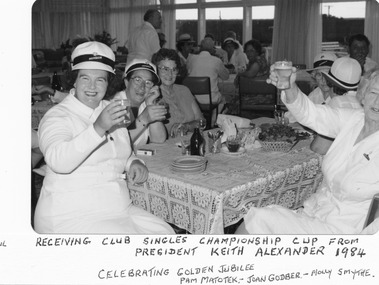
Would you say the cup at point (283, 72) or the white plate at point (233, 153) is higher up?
the cup at point (283, 72)

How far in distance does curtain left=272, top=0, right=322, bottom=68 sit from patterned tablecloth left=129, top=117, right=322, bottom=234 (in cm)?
743

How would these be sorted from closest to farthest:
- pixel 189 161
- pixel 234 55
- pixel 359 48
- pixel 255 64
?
pixel 189 161, pixel 359 48, pixel 255 64, pixel 234 55

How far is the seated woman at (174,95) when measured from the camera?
11.1 ft

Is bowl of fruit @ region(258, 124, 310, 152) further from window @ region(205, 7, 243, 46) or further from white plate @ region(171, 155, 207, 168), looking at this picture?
window @ region(205, 7, 243, 46)

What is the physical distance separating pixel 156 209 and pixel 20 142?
0.93m

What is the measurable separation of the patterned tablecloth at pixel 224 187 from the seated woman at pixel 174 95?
2.62 ft

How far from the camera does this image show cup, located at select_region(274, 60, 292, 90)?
5.97ft

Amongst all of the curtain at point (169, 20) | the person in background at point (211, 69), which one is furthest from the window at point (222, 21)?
the person in background at point (211, 69)

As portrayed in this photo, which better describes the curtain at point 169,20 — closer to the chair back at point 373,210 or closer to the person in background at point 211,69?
the person in background at point 211,69

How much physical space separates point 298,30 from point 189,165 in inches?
319

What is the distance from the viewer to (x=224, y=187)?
6.63 feet

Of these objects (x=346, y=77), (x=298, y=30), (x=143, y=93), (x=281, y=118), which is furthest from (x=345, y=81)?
(x=298, y=30)

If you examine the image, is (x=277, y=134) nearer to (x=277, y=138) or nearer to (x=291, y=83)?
(x=277, y=138)

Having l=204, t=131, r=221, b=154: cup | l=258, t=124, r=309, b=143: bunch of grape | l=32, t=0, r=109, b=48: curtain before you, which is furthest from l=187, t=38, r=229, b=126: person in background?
l=32, t=0, r=109, b=48: curtain
